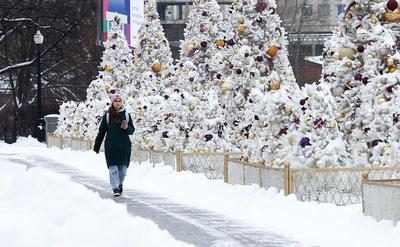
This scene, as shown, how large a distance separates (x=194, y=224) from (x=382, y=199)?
2.58m

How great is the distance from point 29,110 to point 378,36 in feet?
133

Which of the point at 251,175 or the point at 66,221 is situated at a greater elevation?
the point at 251,175

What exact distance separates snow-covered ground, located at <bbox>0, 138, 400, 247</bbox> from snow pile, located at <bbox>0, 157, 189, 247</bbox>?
15 centimetres

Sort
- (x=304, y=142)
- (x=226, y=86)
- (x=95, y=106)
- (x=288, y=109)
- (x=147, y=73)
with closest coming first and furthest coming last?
(x=304, y=142), (x=288, y=109), (x=226, y=86), (x=147, y=73), (x=95, y=106)

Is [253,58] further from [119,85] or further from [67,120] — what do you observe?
[67,120]

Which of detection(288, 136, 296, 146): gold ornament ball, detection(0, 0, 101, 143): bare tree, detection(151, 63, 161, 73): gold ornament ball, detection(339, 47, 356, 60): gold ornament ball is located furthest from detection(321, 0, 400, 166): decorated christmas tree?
detection(0, 0, 101, 143): bare tree

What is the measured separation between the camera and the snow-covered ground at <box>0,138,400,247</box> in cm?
1195

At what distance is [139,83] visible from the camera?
120ft

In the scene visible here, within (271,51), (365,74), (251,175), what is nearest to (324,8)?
(271,51)

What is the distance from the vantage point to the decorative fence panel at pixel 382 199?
1216 centimetres

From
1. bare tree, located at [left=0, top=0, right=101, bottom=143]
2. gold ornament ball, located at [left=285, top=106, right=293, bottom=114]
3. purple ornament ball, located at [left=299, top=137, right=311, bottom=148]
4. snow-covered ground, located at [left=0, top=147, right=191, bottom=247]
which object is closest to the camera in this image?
snow-covered ground, located at [left=0, top=147, right=191, bottom=247]

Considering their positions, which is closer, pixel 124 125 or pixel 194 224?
pixel 194 224

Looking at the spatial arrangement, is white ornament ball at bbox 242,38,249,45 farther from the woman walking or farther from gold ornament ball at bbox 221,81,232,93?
the woman walking

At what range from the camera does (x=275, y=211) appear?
14.7m
